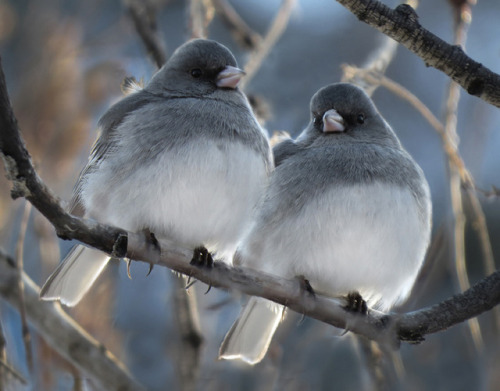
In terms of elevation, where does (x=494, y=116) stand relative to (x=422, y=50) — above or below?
above

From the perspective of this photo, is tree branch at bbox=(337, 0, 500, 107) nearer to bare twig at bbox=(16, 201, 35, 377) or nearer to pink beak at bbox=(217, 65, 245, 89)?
pink beak at bbox=(217, 65, 245, 89)

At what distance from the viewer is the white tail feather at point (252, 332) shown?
2.88 meters

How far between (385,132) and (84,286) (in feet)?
4.99

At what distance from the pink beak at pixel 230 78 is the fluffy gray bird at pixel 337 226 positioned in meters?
0.39

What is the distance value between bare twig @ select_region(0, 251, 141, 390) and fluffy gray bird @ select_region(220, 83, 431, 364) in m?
0.42

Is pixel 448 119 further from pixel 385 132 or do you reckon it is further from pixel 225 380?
pixel 225 380

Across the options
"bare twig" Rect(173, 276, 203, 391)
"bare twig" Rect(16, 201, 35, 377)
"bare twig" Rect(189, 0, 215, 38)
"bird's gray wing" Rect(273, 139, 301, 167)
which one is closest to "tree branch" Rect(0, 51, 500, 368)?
"bare twig" Rect(16, 201, 35, 377)

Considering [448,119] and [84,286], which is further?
[84,286]

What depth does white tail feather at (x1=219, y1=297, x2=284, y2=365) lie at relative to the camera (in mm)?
2883

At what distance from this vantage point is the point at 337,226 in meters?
2.76

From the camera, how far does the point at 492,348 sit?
318cm

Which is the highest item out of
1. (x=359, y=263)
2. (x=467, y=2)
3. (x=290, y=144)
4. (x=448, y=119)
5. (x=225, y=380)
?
(x=467, y=2)

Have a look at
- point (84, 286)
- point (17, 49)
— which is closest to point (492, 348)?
point (84, 286)

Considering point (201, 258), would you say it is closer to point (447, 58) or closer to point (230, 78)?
point (230, 78)
